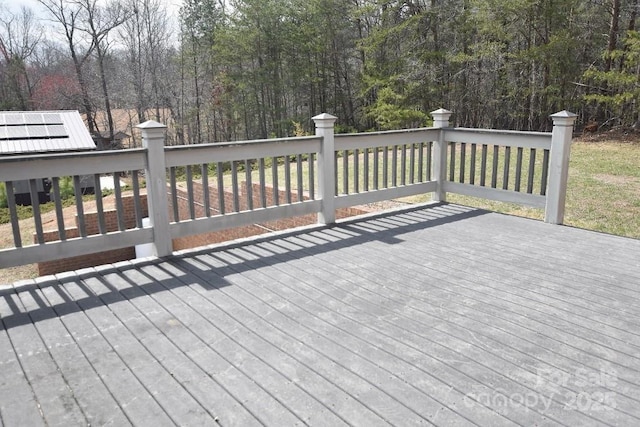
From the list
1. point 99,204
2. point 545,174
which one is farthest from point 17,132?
point 545,174

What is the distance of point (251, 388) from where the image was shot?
2.09 metres

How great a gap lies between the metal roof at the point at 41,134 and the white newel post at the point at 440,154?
791 centimetres

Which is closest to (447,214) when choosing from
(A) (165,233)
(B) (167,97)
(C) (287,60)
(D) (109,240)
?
(A) (165,233)

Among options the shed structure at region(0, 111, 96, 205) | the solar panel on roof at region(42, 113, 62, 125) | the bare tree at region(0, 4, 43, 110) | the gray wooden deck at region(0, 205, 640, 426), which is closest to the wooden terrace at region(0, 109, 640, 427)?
the gray wooden deck at region(0, 205, 640, 426)

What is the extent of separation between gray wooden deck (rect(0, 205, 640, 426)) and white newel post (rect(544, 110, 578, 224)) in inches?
28.8

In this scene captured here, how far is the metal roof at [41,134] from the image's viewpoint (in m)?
9.70

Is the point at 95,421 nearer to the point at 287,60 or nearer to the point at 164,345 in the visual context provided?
the point at 164,345

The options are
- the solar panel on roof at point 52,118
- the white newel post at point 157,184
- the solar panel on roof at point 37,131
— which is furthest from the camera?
the solar panel on roof at point 52,118

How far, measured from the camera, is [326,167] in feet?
15.5

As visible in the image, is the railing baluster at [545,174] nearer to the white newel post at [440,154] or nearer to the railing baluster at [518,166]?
the railing baluster at [518,166]

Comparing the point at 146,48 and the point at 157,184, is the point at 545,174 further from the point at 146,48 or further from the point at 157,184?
the point at 146,48

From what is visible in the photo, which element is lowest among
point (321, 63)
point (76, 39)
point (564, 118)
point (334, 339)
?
point (334, 339)

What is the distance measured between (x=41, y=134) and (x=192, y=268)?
344 inches

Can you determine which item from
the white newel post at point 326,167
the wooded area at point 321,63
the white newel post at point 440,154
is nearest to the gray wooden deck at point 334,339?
the white newel post at point 326,167
